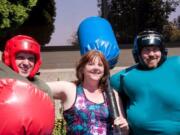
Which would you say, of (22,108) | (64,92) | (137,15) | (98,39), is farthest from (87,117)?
(137,15)

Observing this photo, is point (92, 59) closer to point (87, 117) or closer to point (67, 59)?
point (87, 117)

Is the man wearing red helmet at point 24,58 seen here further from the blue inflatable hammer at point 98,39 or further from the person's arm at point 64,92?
the blue inflatable hammer at point 98,39

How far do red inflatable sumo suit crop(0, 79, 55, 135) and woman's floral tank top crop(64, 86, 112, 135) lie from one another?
1.31 m

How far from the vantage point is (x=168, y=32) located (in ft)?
66.8

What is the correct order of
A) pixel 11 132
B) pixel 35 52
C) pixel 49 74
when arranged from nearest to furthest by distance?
1. pixel 11 132
2. pixel 35 52
3. pixel 49 74

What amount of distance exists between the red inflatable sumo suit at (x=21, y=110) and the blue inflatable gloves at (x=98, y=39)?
1.98 metres

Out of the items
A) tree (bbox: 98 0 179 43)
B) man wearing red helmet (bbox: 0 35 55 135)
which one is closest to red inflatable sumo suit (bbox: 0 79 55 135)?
man wearing red helmet (bbox: 0 35 55 135)

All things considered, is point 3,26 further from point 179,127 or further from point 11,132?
point 11,132

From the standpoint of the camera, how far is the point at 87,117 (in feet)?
11.7

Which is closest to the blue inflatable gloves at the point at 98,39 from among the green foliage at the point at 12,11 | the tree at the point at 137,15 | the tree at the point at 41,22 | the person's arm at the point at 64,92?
the person's arm at the point at 64,92

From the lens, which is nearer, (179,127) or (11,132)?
(11,132)

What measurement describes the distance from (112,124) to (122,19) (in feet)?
57.3

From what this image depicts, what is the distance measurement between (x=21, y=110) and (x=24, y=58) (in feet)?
4.64

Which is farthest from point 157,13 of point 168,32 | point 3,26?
point 3,26
